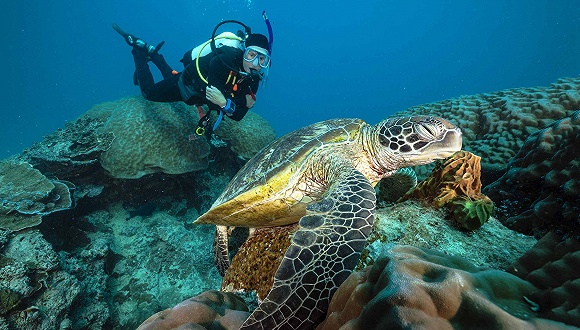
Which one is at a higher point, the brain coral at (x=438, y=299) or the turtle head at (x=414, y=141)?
the turtle head at (x=414, y=141)

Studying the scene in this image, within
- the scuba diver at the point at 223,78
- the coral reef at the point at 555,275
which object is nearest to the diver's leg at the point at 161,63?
the scuba diver at the point at 223,78

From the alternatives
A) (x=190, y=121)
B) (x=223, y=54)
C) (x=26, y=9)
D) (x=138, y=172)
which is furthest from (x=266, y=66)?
(x=26, y=9)

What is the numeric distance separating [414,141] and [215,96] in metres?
4.35

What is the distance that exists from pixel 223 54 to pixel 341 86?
123623mm

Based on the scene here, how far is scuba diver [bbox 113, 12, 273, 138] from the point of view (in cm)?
575

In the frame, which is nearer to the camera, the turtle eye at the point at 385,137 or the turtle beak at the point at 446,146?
the turtle beak at the point at 446,146

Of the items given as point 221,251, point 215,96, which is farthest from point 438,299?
point 215,96

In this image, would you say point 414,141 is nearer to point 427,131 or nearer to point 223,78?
point 427,131

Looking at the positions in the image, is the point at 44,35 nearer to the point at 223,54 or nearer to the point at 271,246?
the point at 223,54

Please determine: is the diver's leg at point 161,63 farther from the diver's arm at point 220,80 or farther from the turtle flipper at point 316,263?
the turtle flipper at point 316,263

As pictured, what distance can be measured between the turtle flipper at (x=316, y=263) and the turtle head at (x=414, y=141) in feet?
3.46

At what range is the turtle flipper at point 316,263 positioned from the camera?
152 centimetres

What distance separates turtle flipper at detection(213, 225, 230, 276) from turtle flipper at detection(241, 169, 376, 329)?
2348 mm

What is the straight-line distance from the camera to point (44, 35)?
194 feet
